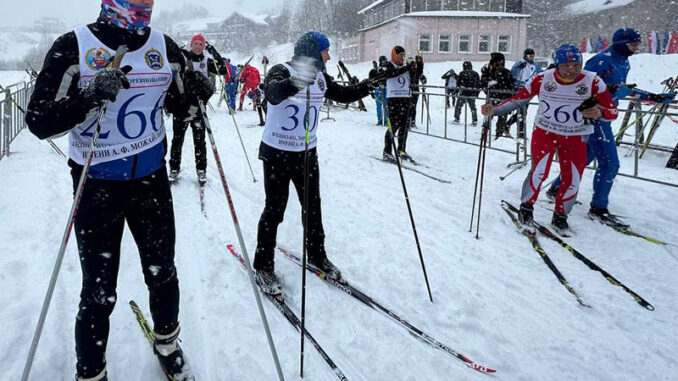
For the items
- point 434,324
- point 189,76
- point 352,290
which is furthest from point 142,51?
point 434,324

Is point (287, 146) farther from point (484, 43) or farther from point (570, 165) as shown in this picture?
point (484, 43)

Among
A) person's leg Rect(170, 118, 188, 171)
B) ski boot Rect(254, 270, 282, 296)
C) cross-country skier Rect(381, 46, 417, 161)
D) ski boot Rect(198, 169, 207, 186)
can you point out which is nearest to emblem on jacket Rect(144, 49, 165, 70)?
ski boot Rect(254, 270, 282, 296)

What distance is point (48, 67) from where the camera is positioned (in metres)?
1.79

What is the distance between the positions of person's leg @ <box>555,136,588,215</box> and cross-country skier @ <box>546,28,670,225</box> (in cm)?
49

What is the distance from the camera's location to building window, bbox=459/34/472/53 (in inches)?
1430

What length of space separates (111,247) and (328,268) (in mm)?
1964

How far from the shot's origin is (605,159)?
16.0ft

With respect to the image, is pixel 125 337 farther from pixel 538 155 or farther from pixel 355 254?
pixel 538 155

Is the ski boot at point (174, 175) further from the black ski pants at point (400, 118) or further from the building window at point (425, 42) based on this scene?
the building window at point (425, 42)

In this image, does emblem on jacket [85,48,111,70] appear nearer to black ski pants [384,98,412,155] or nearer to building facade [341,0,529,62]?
black ski pants [384,98,412,155]

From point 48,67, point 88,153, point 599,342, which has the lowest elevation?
point 599,342

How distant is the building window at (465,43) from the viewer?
36.3 m

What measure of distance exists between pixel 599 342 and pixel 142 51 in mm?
3513

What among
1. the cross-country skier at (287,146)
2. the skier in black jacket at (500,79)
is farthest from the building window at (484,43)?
the cross-country skier at (287,146)
